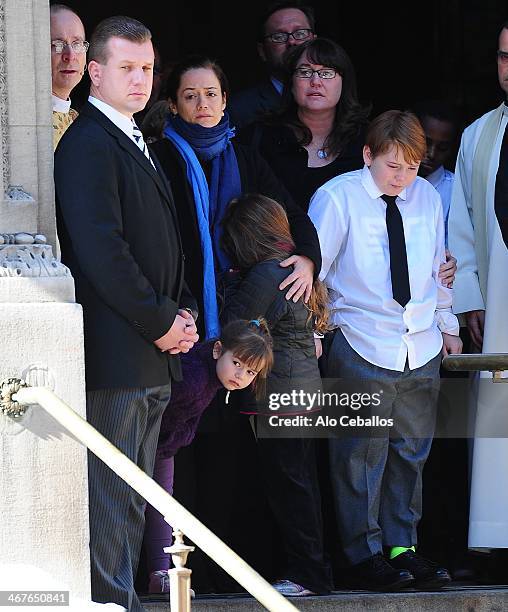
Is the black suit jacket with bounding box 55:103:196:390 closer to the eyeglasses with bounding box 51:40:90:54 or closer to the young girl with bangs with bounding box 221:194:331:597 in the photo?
the eyeglasses with bounding box 51:40:90:54

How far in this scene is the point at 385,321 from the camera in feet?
20.0

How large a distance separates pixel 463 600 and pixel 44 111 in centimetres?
241

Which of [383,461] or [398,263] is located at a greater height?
[398,263]

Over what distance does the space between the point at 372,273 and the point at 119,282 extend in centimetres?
139

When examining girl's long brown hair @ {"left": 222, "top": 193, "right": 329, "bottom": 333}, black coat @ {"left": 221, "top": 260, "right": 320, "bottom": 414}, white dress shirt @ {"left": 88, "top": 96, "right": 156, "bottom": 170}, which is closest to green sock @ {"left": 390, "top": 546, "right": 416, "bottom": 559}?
black coat @ {"left": 221, "top": 260, "right": 320, "bottom": 414}

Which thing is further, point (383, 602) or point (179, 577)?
point (383, 602)

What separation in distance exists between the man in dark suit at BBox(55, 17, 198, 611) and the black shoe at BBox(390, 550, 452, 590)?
1180 mm

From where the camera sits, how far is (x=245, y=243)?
5.93m

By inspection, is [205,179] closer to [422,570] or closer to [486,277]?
[486,277]

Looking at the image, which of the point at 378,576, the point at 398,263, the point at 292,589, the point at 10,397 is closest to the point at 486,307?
the point at 398,263

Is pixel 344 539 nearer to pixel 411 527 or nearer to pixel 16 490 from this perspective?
pixel 411 527

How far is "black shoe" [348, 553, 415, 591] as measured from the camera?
5.91 m

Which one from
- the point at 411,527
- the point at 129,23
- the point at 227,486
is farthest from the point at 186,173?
the point at 411,527

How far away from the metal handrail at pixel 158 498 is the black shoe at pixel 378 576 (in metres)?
1.71
